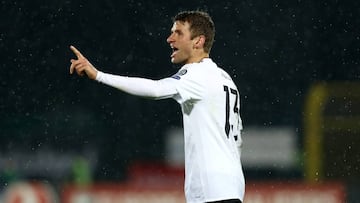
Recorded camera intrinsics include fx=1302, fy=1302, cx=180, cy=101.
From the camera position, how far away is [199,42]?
4355 millimetres

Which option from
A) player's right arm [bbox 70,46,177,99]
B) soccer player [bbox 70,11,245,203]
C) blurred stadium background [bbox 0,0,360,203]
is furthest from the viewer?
blurred stadium background [bbox 0,0,360,203]

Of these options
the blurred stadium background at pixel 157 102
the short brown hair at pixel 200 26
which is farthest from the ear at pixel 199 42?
the blurred stadium background at pixel 157 102

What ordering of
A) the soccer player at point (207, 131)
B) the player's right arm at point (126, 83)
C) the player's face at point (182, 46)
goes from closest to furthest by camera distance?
1. the player's right arm at point (126, 83)
2. the soccer player at point (207, 131)
3. the player's face at point (182, 46)

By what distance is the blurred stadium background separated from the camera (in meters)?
6.52

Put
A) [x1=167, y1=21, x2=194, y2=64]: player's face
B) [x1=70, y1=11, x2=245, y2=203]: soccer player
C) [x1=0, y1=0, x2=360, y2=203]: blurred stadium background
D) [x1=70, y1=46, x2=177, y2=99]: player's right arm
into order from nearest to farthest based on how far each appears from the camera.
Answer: [x1=70, y1=46, x2=177, y2=99]: player's right arm
[x1=70, y1=11, x2=245, y2=203]: soccer player
[x1=167, y1=21, x2=194, y2=64]: player's face
[x1=0, y1=0, x2=360, y2=203]: blurred stadium background

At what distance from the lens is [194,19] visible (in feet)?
14.4

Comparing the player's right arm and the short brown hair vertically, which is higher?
the short brown hair

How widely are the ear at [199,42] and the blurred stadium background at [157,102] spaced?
2.18 m

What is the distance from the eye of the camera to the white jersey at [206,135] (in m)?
4.23

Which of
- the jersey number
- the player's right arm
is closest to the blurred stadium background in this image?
the jersey number

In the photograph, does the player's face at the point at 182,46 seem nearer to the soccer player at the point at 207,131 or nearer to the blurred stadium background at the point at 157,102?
the soccer player at the point at 207,131

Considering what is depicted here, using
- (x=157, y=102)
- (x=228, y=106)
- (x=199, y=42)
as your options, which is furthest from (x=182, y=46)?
(x=157, y=102)

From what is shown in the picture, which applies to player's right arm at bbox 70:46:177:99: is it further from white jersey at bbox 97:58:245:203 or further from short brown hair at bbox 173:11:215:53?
short brown hair at bbox 173:11:215:53

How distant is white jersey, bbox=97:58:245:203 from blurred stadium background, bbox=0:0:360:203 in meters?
2.19
